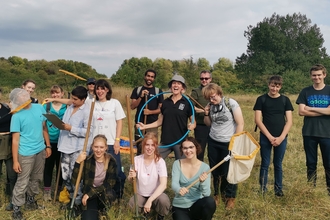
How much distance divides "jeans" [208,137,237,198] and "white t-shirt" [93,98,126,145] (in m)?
1.38

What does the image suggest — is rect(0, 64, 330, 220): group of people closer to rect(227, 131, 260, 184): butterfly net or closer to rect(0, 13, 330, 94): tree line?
rect(227, 131, 260, 184): butterfly net

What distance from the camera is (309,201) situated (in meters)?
4.09

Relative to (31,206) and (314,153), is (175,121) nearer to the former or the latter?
(314,153)

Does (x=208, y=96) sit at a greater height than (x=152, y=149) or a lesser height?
greater

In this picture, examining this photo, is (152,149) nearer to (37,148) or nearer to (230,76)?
(37,148)

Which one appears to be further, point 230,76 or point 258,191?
point 230,76

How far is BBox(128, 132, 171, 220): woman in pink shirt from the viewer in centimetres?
367

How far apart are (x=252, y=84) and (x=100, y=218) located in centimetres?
3968

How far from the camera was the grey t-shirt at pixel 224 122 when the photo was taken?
403 cm

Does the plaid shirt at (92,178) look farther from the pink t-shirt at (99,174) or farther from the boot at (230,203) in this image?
the boot at (230,203)

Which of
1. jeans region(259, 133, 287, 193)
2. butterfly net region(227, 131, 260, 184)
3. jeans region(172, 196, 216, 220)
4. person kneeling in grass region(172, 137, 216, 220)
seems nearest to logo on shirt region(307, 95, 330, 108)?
jeans region(259, 133, 287, 193)

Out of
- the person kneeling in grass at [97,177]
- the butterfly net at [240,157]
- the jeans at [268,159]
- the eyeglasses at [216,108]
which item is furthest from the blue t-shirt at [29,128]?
the jeans at [268,159]

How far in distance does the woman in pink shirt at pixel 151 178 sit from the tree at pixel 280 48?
39715mm

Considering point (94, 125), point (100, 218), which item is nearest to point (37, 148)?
point (94, 125)
